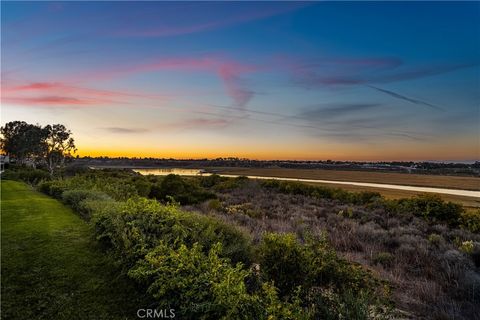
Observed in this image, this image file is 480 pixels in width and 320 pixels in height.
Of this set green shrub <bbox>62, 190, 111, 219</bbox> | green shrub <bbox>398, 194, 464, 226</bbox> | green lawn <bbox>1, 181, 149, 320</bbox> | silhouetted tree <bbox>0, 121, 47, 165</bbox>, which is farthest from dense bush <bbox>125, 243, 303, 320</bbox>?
silhouetted tree <bbox>0, 121, 47, 165</bbox>

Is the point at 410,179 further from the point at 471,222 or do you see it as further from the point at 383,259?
the point at 383,259

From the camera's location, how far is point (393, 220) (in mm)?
18734

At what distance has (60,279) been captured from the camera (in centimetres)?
621

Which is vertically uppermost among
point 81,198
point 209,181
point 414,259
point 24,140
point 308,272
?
point 24,140

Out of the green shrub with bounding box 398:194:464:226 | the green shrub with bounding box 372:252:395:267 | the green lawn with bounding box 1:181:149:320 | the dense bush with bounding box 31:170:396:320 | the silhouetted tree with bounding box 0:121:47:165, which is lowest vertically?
the green shrub with bounding box 372:252:395:267

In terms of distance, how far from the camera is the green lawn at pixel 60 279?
200 inches

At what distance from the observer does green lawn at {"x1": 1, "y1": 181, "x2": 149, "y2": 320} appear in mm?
5070

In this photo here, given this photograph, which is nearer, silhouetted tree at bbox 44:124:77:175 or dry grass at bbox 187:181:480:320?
dry grass at bbox 187:181:480:320

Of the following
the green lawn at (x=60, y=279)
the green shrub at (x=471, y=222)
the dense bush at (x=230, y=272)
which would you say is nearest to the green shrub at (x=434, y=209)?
the green shrub at (x=471, y=222)

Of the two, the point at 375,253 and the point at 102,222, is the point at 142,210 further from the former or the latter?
the point at 375,253

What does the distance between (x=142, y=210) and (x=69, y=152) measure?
57.6 metres

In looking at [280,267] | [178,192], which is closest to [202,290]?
[280,267]

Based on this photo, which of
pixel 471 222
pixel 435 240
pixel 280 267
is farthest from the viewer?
pixel 471 222

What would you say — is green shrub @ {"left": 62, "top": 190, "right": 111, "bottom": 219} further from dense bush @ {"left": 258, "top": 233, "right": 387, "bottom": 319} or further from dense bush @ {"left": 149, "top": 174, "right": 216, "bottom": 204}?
dense bush @ {"left": 149, "top": 174, "right": 216, "bottom": 204}
